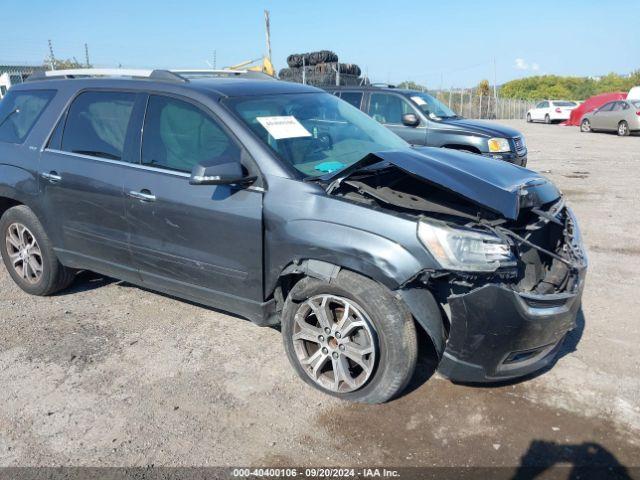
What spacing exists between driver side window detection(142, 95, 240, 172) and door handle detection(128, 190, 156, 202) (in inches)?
8.1

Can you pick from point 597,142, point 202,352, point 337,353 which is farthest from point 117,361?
point 597,142

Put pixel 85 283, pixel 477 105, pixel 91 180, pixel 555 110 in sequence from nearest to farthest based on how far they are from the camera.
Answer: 1. pixel 91 180
2. pixel 85 283
3. pixel 555 110
4. pixel 477 105

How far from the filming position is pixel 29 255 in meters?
4.83

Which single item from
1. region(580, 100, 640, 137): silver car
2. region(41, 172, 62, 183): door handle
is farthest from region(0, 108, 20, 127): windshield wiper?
region(580, 100, 640, 137): silver car

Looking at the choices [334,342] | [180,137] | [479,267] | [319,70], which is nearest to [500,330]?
[479,267]

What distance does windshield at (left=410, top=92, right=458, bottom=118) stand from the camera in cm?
976

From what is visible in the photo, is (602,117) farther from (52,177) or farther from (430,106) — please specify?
(52,177)

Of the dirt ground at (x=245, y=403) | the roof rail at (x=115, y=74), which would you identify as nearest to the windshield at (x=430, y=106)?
the dirt ground at (x=245, y=403)

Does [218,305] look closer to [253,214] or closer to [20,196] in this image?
[253,214]

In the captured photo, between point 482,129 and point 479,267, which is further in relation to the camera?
point 482,129

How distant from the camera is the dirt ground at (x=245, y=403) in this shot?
2.86 m

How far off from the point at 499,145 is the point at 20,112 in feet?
22.9

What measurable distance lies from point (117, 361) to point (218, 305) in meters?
0.79

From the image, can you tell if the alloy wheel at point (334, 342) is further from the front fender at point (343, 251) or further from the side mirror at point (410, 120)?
the side mirror at point (410, 120)
